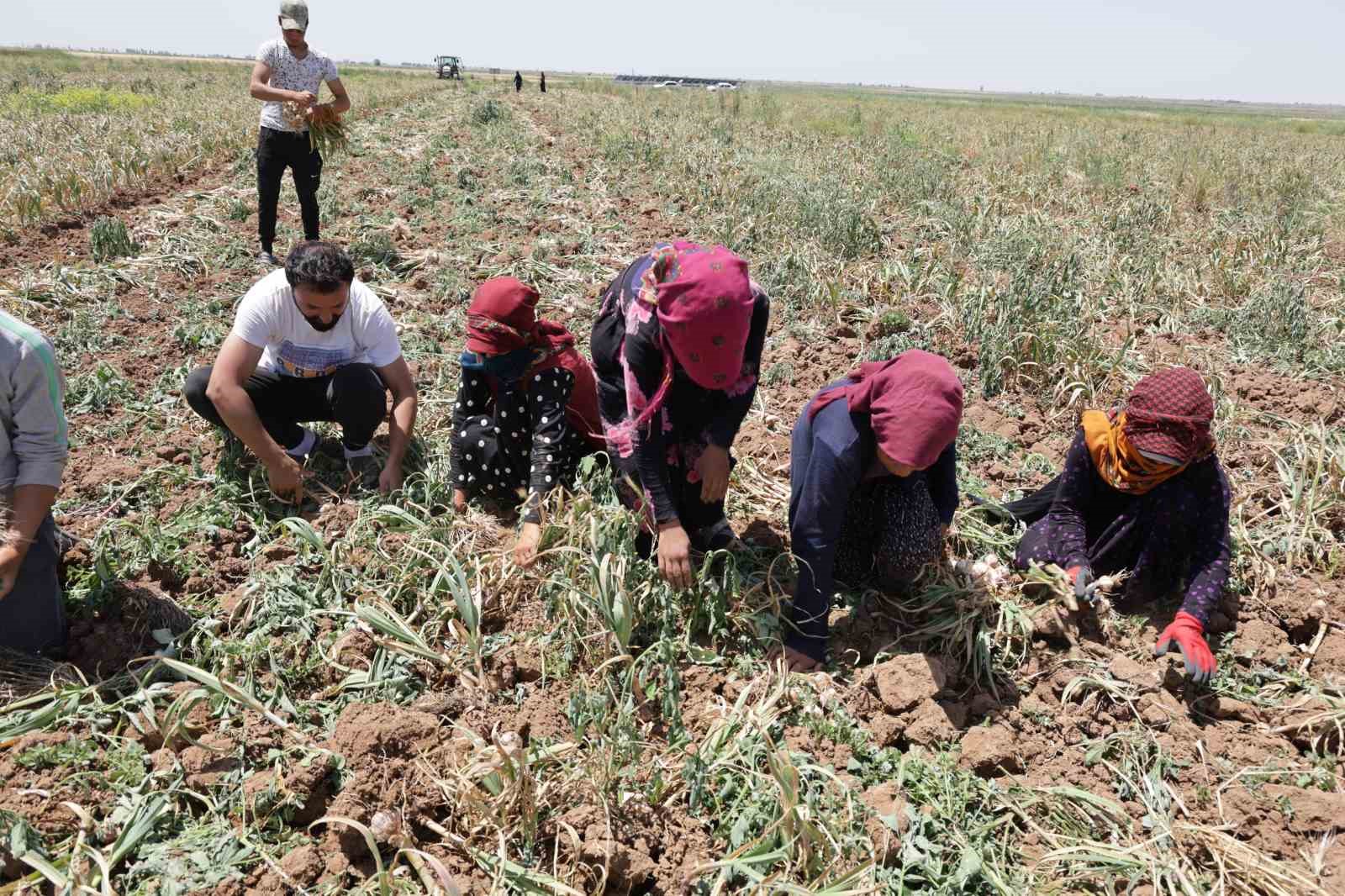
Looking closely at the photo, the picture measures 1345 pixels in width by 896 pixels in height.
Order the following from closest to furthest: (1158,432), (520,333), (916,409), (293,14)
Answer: (916,409), (1158,432), (520,333), (293,14)

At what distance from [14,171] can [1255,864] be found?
8.89m

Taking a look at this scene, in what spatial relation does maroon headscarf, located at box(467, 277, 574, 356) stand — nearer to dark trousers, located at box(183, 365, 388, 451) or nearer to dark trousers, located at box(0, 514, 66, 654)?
dark trousers, located at box(183, 365, 388, 451)

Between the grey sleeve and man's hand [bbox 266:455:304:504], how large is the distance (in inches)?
27.1

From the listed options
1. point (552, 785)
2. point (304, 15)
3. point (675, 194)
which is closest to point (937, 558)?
point (552, 785)

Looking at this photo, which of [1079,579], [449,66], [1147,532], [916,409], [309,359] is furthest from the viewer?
[449,66]

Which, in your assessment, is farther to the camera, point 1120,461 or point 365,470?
point 365,470

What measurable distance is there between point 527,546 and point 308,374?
1172 millimetres

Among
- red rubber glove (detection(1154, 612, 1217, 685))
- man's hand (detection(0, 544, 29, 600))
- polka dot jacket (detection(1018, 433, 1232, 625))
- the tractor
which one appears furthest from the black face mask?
the tractor

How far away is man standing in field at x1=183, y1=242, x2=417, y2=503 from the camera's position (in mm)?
2676

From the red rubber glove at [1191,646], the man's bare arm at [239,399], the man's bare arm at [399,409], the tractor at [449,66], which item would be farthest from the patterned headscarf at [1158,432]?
the tractor at [449,66]

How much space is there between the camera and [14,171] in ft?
21.9

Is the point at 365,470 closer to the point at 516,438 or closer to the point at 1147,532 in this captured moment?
the point at 516,438

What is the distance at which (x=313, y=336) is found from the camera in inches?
115

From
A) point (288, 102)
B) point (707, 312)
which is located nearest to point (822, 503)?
point (707, 312)
